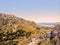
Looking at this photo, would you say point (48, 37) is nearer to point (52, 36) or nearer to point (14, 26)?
point (52, 36)

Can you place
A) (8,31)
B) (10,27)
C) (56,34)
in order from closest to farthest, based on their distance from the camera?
1. (56,34)
2. (8,31)
3. (10,27)

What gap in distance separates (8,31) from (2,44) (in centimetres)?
4897

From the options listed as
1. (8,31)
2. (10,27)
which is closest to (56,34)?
(8,31)

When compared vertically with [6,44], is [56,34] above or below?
above

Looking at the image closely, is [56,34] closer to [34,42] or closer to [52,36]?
[52,36]

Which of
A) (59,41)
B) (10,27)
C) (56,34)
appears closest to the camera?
(59,41)

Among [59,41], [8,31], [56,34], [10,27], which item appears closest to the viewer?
[59,41]

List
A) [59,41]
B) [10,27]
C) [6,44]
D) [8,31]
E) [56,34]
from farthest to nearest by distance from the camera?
[10,27], [8,31], [6,44], [56,34], [59,41]

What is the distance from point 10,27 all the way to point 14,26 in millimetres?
4732

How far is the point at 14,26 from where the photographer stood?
586 feet

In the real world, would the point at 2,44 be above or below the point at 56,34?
below

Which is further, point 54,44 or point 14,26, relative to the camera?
point 14,26

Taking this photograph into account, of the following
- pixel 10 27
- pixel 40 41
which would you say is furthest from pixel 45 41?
pixel 10 27

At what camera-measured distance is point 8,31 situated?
162 meters
